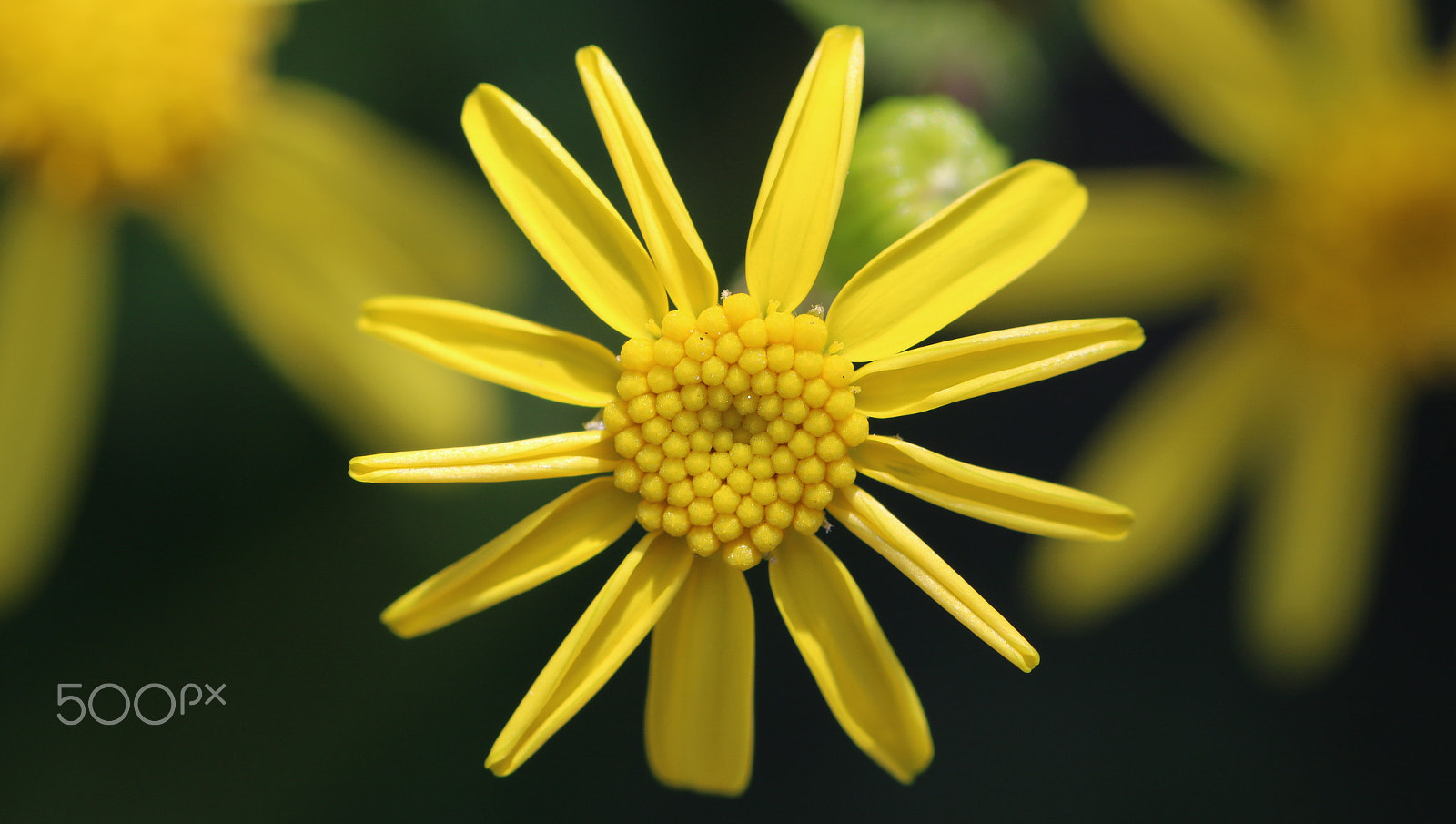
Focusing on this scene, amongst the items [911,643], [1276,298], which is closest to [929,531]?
[911,643]

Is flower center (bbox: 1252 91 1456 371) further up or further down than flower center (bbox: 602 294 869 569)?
further up

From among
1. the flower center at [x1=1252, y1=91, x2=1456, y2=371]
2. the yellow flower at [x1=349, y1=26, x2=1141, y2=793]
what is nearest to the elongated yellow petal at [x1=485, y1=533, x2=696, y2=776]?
the yellow flower at [x1=349, y1=26, x2=1141, y2=793]

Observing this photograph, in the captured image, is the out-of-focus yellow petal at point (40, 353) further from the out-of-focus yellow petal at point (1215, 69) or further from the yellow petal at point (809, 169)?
the out-of-focus yellow petal at point (1215, 69)

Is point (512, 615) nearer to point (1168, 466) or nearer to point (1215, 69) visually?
point (1168, 466)

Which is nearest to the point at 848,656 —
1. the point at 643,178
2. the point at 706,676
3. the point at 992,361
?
the point at 706,676

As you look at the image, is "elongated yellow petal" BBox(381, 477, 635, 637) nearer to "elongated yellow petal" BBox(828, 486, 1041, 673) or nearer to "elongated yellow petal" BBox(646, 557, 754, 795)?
"elongated yellow petal" BBox(646, 557, 754, 795)

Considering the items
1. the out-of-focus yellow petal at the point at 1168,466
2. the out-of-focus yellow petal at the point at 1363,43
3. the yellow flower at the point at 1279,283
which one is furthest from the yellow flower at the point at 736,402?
the out-of-focus yellow petal at the point at 1363,43
